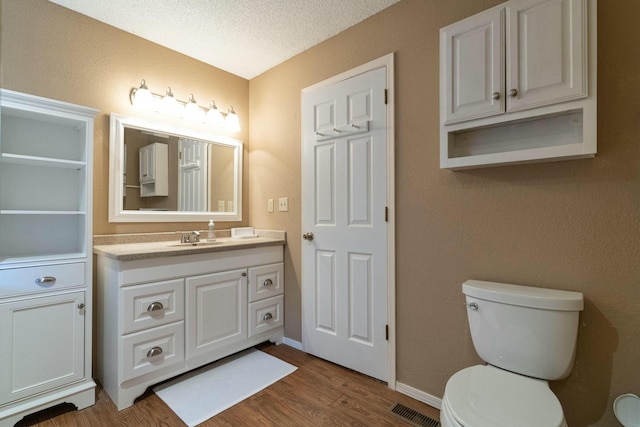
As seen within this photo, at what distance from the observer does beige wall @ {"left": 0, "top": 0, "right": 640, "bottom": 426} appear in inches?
47.1

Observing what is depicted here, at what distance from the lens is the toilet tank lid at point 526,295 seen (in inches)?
46.1

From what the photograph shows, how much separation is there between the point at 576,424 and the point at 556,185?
104 cm

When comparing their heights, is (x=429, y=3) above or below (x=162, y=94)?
above

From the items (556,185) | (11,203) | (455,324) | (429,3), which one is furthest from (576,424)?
(11,203)

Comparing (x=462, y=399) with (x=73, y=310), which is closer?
(x=462, y=399)

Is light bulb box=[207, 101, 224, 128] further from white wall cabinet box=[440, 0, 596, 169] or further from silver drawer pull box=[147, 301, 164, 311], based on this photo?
white wall cabinet box=[440, 0, 596, 169]

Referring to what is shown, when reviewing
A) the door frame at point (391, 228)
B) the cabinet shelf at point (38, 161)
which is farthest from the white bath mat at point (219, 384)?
the cabinet shelf at point (38, 161)

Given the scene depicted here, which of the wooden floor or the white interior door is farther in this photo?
the white interior door

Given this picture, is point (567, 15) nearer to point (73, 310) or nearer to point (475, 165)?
point (475, 165)

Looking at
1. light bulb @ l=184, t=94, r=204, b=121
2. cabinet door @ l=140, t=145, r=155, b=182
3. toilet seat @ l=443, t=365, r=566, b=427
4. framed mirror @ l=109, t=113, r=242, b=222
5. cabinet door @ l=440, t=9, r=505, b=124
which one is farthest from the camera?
light bulb @ l=184, t=94, r=204, b=121

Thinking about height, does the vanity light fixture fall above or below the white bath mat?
above

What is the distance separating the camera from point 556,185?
132 cm

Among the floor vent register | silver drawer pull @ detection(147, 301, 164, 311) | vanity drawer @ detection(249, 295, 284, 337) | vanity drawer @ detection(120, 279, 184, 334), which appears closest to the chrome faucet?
vanity drawer @ detection(120, 279, 184, 334)

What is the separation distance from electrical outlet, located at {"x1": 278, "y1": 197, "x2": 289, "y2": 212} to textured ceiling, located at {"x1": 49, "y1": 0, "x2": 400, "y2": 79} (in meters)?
1.17
